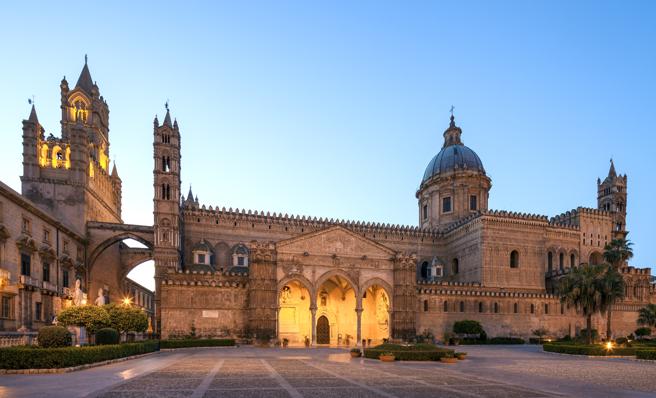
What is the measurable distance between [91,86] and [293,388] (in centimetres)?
6177

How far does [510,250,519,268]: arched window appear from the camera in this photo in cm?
6025

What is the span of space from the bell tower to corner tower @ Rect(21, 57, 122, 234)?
991 cm

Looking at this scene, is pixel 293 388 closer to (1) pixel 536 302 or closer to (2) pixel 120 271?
(1) pixel 536 302

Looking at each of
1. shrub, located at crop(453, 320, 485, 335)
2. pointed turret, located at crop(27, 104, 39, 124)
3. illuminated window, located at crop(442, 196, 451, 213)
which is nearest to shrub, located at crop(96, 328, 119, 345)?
shrub, located at crop(453, 320, 485, 335)

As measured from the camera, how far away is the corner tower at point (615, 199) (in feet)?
221

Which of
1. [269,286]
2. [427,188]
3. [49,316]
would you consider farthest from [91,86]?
[427,188]

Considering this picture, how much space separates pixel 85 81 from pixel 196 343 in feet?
143

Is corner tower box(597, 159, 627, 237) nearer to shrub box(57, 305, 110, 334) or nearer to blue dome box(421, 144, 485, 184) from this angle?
blue dome box(421, 144, 485, 184)

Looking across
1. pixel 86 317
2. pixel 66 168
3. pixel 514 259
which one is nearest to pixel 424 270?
pixel 514 259

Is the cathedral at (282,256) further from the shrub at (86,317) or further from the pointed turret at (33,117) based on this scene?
the shrub at (86,317)

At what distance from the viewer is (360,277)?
1917 inches

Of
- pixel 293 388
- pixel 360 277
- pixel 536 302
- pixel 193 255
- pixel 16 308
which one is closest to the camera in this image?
pixel 293 388

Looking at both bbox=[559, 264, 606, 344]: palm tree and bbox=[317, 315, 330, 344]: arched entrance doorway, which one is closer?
bbox=[559, 264, 606, 344]: palm tree

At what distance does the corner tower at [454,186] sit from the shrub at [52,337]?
54639mm
